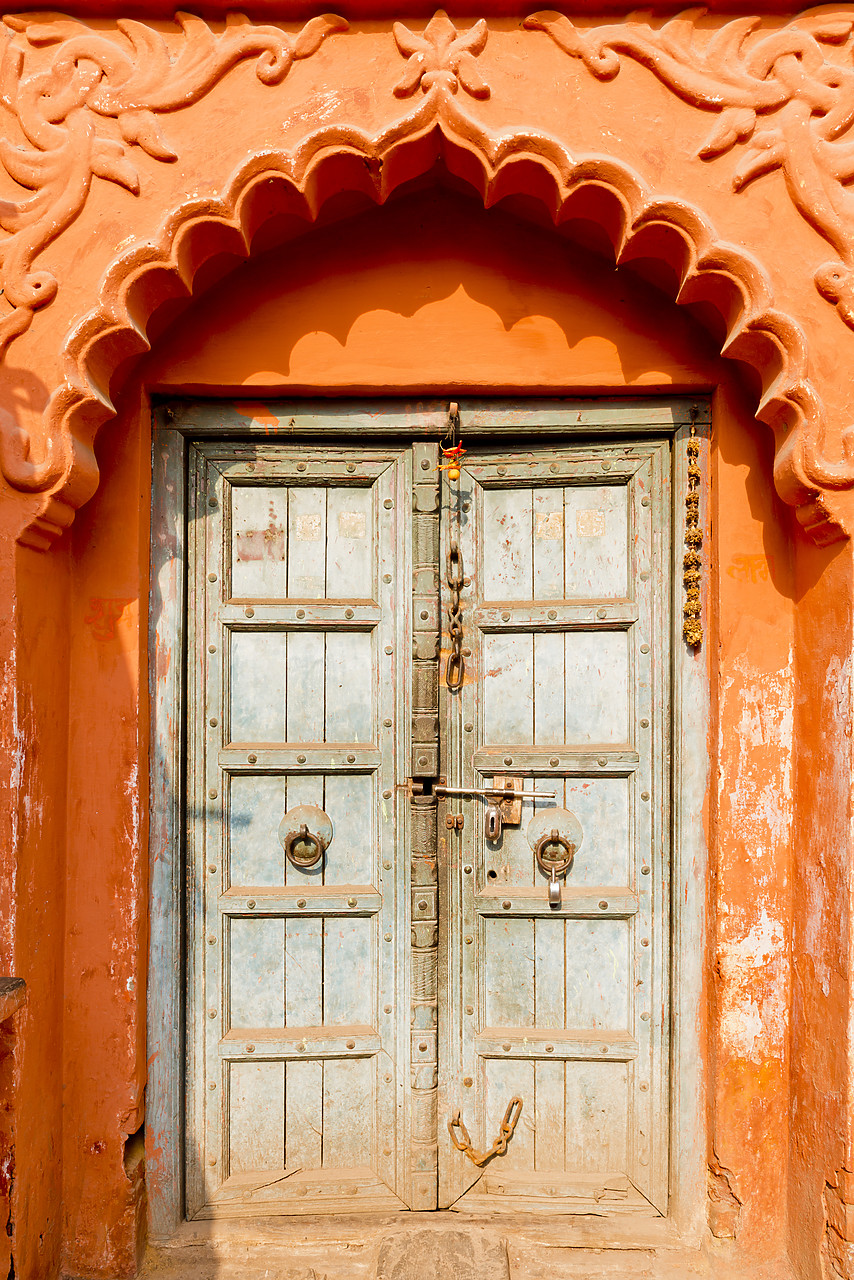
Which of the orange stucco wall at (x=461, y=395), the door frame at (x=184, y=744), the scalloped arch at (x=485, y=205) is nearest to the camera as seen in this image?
the scalloped arch at (x=485, y=205)

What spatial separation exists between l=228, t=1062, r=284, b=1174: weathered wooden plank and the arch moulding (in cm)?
168

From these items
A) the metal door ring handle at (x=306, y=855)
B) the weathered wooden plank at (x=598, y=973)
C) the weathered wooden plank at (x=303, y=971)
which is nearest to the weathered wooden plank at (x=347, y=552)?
the metal door ring handle at (x=306, y=855)

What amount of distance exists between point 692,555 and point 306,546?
1.16 metres

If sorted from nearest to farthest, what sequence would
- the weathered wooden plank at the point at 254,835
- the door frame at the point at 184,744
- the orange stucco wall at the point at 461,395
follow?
the orange stucco wall at the point at 461,395 → the door frame at the point at 184,744 → the weathered wooden plank at the point at 254,835

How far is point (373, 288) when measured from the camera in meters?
2.18

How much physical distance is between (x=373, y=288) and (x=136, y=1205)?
2.68m

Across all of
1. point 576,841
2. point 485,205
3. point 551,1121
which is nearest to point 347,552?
point 485,205

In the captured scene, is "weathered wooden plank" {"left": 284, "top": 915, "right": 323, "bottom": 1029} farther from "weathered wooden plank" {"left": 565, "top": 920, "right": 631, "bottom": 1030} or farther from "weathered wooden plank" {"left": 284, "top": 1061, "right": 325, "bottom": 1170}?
"weathered wooden plank" {"left": 565, "top": 920, "right": 631, "bottom": 1030}

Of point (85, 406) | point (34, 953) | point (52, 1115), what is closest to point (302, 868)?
point (34, 953)

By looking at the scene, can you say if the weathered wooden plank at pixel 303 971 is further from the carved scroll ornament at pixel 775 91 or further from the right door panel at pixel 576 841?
the carved scroll ornament at pixel 775 91

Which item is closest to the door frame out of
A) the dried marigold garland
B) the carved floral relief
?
the dried marigold garland

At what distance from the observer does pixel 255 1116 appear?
224 centimetres

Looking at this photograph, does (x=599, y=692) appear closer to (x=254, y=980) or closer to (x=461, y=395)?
(x=461, y=395)

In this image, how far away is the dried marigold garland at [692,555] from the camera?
2.16 metres
